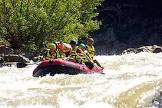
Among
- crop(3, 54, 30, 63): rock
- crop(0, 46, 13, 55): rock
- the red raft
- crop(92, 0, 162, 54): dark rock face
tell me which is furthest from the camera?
crop(92, 0, 162, 54): dark rock face

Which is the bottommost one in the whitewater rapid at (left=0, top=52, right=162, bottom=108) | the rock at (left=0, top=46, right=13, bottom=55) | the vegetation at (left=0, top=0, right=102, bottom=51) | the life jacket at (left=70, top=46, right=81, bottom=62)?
the whitewater rapid at (left=0, top=52, right=162, bottom=108)

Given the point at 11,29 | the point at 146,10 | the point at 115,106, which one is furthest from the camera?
the point at 146,10

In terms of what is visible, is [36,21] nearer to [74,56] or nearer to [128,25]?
[74,56]

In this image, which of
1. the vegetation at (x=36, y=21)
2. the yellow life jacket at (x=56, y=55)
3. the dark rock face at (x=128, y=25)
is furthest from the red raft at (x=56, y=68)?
the dark rock face at (x=128, y=25)

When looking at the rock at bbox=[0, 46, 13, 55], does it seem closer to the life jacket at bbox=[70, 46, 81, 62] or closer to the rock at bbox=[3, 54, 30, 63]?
the rock at bbox=[3, 54, 30, 63]

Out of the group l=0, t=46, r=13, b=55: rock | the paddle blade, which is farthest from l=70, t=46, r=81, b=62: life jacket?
l=0, t=46, r=13, b=55: rock

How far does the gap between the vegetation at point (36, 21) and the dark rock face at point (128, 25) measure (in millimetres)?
29097

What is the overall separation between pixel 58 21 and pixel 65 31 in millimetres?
1059

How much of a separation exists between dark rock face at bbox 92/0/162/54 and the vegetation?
29097mm

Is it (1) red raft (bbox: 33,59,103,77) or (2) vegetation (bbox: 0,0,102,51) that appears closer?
(1) red raft (bbox: 33,59,103,77)

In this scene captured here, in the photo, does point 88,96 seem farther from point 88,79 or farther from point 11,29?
point 11,29

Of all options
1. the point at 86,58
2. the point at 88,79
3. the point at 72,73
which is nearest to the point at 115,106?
the point at 88,79

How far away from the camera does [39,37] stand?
29688 millimetres

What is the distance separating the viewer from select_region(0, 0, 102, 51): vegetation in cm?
2847
